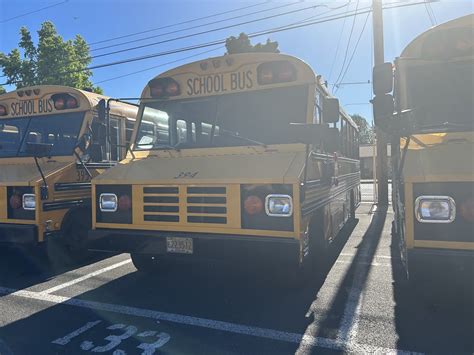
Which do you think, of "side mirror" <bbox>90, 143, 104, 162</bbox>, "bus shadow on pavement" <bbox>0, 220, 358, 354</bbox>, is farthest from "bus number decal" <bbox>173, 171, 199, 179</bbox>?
"side mirror" <bbox>90, 143, 104, 162</bbox>

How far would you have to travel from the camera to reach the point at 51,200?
5.41 m

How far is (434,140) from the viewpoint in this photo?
3875 millimetres

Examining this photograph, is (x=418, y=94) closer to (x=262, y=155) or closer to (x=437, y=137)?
(x=437, y=137)

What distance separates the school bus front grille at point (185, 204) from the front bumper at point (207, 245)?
161mm

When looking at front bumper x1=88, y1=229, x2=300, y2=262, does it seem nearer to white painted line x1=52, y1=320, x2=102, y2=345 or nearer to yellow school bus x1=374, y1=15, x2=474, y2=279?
white painted line x1=52, y1=320, x2=102, y2=345

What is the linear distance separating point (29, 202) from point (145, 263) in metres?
1.72

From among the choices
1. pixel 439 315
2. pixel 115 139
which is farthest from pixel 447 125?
pixel 115 139

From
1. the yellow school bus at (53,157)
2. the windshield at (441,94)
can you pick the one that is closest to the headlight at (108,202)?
the yellow school bus at (53,157)

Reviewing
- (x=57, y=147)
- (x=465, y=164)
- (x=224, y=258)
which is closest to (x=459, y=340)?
(x=465, y=164)

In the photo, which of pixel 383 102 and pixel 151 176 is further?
pixel 151 176

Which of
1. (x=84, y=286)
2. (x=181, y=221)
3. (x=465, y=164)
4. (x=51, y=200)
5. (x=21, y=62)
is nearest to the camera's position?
(x=465, y=164)

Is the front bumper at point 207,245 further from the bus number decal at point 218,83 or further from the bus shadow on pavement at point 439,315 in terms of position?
the bus number decal at point 218,83

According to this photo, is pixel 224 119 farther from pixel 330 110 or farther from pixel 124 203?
pixel 124 203

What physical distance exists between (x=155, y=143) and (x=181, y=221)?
1475 millimetres
